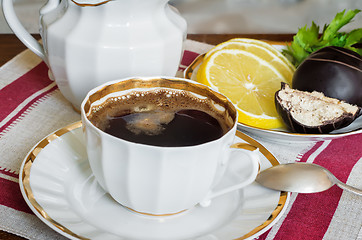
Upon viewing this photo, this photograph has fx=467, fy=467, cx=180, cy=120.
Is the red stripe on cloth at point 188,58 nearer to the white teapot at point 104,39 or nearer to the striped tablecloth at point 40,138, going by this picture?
the striped tablecloth at point 40,138

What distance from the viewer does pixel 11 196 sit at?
22.7 inches

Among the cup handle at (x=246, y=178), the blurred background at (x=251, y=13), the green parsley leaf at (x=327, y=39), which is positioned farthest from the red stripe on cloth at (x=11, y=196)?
the blurred background at (x=251, y=13)

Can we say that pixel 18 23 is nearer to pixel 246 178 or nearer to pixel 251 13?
pixel 246 178

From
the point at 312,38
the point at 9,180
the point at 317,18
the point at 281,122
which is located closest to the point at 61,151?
the point at 9,180

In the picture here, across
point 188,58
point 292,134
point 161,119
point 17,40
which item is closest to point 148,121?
point 161,119

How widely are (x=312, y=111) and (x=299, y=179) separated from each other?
0.63 feet

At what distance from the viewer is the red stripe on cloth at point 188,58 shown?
39.8 inches

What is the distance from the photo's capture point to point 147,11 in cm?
70

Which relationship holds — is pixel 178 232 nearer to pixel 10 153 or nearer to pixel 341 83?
pixel 10 153

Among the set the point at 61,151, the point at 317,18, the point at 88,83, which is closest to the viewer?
the point at 61,151

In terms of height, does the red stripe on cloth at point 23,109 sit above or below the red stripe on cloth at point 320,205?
below

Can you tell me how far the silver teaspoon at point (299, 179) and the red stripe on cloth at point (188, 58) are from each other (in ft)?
1.49

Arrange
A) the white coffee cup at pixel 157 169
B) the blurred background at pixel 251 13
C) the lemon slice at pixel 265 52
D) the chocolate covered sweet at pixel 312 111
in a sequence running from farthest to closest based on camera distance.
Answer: the blurred background at pixel 251 13, the lemon slice at pixel 265 52, the chocolate covered sweet at pixel 312 111, the white coffee cup at pixel 157 169

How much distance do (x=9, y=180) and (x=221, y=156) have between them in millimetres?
282
